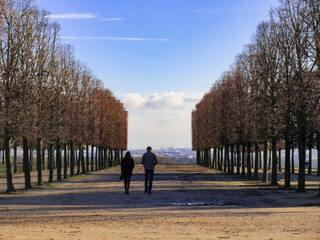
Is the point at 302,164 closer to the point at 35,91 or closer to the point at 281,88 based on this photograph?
the point at 281,88

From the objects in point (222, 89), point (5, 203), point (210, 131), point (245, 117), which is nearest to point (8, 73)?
point (5, 203)

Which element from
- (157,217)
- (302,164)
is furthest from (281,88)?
(157,217)

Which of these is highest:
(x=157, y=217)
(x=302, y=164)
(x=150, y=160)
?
(x=150, y=160)

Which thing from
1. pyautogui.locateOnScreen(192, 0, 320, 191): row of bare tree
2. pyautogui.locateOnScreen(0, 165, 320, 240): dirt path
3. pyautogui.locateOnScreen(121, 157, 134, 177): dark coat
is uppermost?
pyautogui.locateOnScreen(192, 0, 320, 191): row of bare tree

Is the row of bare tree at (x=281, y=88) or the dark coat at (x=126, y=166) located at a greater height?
the row of bare tree at (x=281, y=88)

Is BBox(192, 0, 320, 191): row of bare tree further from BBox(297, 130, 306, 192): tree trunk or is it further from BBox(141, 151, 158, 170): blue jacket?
BBox(141, 151, 158, 170): blue jacket

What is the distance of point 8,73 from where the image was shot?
99.7 feet

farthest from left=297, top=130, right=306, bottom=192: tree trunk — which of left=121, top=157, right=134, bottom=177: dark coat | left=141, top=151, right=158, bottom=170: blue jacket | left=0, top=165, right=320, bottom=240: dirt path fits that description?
left=121, top=157, right=134, bottom=177: dark coat

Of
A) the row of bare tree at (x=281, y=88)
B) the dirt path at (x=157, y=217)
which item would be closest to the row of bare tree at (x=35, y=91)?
the dirt path at (x=157, y=217)

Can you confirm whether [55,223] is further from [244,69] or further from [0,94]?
[244,69]

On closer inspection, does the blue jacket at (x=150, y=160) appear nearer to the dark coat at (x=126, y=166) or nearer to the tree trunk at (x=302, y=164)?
the dark coat at (x=126, y=166)

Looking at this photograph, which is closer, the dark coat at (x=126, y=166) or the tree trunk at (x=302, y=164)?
the dark coat at (x=126, y=166)

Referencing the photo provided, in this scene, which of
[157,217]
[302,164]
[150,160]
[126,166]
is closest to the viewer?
[157,217]

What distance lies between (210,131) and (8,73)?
160ft
